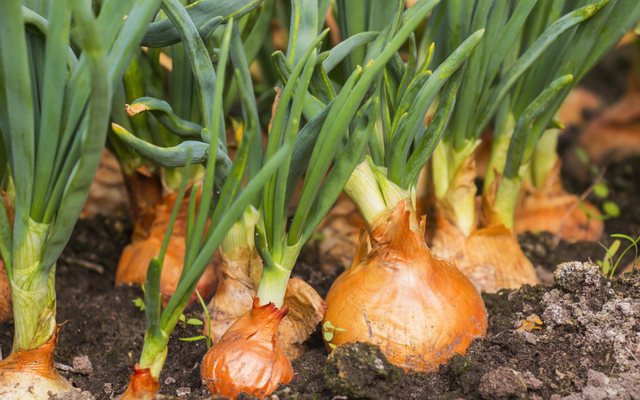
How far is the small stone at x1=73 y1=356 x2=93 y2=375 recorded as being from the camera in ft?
2.91

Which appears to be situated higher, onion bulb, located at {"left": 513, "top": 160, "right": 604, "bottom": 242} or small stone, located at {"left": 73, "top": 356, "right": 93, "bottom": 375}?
small stone, located at {"left": 73, "top": 356, "right": 93, "bottom": 375}

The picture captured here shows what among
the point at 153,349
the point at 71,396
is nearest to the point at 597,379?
the point at 153,349

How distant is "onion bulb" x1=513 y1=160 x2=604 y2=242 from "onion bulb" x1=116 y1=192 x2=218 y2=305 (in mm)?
953

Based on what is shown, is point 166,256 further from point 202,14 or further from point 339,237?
point 202,14

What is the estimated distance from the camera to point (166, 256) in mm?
1188

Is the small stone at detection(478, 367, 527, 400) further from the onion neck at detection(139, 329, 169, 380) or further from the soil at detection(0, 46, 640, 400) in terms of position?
the onion neck at detection(139, 329, 169, 380)

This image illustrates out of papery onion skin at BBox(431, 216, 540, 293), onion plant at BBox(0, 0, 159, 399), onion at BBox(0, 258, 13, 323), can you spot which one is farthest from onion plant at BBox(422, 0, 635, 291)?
onion at BBox(0, 258, 13, 323)

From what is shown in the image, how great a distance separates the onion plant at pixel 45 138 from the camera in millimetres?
644

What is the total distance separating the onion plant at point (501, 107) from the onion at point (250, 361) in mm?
549

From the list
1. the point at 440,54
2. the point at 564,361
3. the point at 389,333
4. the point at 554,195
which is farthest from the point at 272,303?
the point at 554,195

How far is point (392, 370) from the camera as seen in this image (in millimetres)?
770

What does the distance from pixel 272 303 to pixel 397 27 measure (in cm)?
55

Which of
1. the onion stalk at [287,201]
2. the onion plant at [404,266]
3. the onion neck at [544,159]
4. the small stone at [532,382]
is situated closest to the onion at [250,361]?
the onion stalk at [287,201]

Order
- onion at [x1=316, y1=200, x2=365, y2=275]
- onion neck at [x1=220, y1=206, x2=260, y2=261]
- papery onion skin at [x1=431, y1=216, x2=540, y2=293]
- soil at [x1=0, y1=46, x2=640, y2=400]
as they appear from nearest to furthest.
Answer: soil at [x1=0, y1=46, x2=640, y2=400] < onion neck at [x1=220, y1=206, x2=260, y2=261] < papery onion skin at [x1=431, y1=216, x2=540, y2=293] < onion at [x1=316, y1=200, x2=365, y2=275]
